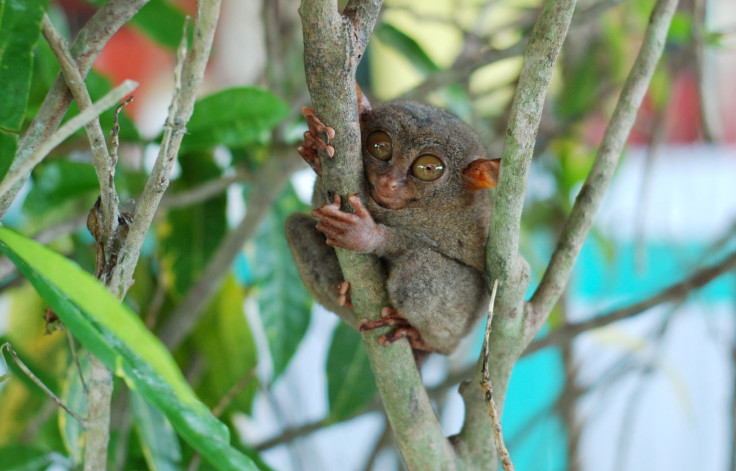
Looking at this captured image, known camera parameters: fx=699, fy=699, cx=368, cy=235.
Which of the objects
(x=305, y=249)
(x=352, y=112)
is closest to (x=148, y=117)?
(x=305, y=249)

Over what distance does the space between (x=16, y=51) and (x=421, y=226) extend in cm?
115

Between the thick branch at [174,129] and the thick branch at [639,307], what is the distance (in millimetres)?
1742

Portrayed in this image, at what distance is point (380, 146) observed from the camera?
2.02 m

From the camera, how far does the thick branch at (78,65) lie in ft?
4.20

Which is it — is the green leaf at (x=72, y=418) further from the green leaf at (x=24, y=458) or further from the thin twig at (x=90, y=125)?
the thin twig at (x=90, y=125)

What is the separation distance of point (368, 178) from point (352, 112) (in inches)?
21.4

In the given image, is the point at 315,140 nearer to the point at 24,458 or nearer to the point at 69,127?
the point at 69,127

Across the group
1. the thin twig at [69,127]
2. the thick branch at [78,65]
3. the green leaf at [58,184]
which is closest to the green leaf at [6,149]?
the thick branch at [78,65]

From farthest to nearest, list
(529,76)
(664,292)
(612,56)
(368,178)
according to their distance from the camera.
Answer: (612,56) < (664,292) < (368,178) < (529,76)

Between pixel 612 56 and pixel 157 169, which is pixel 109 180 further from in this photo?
pixel 612 56

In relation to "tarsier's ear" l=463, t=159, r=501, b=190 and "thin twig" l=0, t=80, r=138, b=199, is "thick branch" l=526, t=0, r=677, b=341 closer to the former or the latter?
"tarsier's ear" l=463, t=159, r=501, b=190

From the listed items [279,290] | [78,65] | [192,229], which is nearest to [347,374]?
[279,290]

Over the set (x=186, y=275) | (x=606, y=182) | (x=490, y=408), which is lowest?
(x=490, y=408)

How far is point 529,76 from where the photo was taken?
1.41 m
